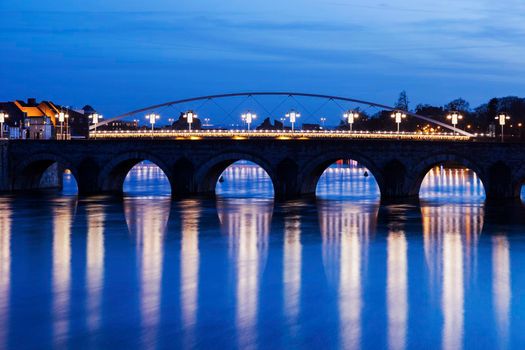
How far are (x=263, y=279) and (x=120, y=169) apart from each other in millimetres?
34912

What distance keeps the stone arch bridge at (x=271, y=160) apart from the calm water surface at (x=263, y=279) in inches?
159

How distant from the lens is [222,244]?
30562 millimetres

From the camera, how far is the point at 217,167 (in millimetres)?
54594

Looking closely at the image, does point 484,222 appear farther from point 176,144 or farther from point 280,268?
point 176,144

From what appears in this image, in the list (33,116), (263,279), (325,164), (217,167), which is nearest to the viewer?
(263,279)

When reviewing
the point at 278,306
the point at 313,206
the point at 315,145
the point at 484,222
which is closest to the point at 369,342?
the point at 278,306

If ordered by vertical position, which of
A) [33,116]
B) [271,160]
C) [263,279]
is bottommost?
[263,279]

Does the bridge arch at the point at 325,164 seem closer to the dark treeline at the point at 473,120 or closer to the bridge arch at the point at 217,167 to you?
the bridge arch at the point at 217,167

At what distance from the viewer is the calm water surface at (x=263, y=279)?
698 inches

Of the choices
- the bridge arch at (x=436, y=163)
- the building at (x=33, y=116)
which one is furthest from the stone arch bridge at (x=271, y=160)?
the building at (x=33, y=116)

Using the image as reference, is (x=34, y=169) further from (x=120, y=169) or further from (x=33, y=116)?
(x=33, y=116)

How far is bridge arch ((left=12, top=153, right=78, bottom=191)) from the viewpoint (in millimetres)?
55156

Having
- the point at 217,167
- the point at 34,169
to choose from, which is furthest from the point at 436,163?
the point at 34,169

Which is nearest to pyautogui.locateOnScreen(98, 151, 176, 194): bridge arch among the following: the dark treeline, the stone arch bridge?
the stone arch bridge
